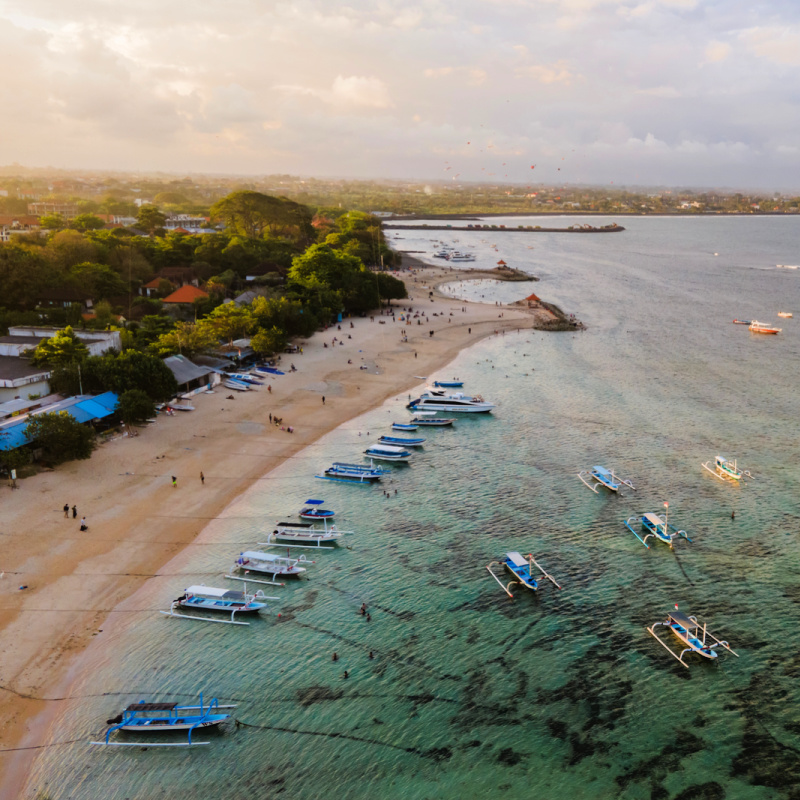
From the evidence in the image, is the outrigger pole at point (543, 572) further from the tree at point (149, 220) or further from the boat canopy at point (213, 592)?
the tree at point (149, 220)

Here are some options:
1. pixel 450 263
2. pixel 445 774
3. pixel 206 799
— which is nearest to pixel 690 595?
pixel 445 774

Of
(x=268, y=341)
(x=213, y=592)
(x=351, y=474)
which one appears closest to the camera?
(x=213, y=592)

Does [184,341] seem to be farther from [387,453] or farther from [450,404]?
[450,404]

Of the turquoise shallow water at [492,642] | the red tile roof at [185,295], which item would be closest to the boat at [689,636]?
the turquoise shallow water at [492,642]

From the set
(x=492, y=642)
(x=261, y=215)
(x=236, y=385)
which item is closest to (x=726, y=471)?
(x=492, y=642)

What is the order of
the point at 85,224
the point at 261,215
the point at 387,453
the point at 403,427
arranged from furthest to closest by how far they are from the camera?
the point at 261,215 → the point at 85,224 → the point at 403,427 → the point at 387,453

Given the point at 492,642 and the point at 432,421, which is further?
the point at 432,421

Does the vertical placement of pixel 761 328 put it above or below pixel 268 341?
above

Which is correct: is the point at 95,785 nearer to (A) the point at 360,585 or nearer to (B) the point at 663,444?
(A) the point at 360,585
